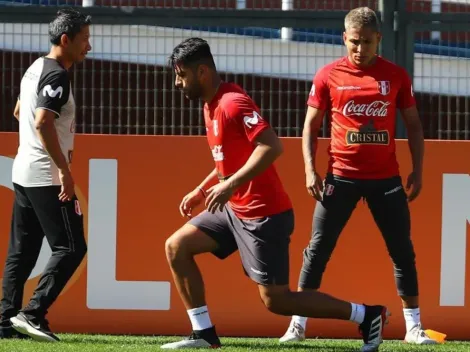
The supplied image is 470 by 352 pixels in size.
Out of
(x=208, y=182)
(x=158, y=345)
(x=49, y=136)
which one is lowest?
(x=158, y=345)

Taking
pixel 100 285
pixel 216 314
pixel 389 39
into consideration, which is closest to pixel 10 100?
pixel 100 285

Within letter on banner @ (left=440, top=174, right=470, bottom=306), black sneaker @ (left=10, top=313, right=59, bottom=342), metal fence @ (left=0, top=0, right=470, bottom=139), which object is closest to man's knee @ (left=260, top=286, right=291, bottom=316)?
black sneaker @ (left=10, top=313, right=59, bottom=342)

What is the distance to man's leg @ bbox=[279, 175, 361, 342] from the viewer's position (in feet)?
23.3

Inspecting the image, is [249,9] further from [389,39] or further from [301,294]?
[301,294]

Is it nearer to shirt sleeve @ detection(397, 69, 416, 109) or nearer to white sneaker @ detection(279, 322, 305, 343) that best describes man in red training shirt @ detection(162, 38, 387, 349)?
white sneaker @ detection(279, 322, 305, 343)

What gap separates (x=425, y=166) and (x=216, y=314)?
1725 millimetres

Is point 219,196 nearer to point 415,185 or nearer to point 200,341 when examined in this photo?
point 200,341

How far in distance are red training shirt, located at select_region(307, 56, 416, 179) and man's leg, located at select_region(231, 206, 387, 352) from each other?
2.90 feet

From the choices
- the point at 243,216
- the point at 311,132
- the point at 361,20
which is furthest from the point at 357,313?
the point at 361,20

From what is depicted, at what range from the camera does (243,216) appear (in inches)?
249

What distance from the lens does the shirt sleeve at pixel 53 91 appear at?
6.77 meters

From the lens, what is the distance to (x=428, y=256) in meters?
7.83

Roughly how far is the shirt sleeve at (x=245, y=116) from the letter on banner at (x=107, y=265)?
195 cm

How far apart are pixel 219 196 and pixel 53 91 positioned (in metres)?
1.44
